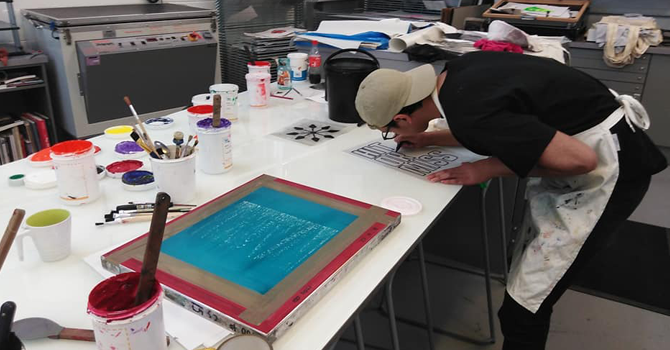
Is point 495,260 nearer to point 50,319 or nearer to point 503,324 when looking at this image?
point 503,324

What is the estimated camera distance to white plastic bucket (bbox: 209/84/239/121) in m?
1.77

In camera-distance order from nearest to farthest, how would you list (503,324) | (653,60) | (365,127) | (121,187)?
1. (121,187)
2. (503,324)
3. (365,127)
4. (653,60)

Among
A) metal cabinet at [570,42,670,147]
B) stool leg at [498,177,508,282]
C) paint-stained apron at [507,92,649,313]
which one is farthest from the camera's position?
metal cabinet at [570,42,670,147]

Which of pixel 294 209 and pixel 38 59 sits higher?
pixel 38 59

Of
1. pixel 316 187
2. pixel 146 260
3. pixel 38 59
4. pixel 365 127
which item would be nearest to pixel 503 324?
pixel 316 187

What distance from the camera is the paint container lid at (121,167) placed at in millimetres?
1338

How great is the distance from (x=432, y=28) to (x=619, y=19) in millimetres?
2132

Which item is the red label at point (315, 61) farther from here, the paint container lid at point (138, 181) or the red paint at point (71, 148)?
the red paint at point (71, 148)

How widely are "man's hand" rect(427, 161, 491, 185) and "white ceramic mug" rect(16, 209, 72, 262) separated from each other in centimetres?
93

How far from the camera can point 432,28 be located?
206 cm

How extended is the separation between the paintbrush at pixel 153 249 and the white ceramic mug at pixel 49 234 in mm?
409

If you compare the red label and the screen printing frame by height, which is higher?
the red label

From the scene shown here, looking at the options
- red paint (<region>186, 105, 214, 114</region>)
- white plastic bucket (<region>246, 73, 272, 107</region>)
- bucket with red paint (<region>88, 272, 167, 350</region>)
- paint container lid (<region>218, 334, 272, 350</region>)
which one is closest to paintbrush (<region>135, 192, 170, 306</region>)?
bucket with red paint (<region>88, 272, 167, 350</region>)

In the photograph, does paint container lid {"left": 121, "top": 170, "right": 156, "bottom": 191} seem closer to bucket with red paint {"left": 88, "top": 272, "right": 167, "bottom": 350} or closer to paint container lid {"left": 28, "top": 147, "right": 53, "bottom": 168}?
paint container lid {"left": 28, "top": 147, "right": 53, "bottom": 168}
